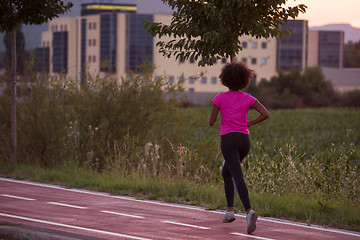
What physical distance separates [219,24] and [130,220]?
10.2ft

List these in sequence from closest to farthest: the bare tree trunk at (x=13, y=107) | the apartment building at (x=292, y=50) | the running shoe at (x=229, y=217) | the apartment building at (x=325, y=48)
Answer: the running shoe at (x=229, y=217) < the bare tree trunk at (x=13, y=107) < the apartment building at (x=292, y=50) < the apartment building at (x=325, y=48)

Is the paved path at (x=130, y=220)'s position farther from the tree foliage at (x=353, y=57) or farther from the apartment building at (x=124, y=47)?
the tree foliage at (x=353, y=57)

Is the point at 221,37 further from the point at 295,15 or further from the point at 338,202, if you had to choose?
the point at 338,202

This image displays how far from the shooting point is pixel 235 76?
24.1 feet

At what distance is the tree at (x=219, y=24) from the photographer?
8875mm

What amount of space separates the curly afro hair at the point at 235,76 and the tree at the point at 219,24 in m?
1.49

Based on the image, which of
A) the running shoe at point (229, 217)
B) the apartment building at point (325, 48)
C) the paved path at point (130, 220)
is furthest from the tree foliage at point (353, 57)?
the running shoe at point (229, 217)

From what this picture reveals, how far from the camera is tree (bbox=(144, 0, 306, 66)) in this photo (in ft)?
29.1

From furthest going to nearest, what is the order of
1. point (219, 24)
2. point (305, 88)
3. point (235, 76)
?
1. point (305, 88)
2. point (219, 24)
3. point (235, 76)

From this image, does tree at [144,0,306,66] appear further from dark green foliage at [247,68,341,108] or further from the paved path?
dark green foliage at [247,68,341,108]

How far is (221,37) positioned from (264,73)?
112m

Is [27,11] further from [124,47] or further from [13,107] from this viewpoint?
[124,47]

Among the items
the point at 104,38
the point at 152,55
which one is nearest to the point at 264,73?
the point at 152,55

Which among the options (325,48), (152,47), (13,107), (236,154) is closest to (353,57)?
(325,48)
